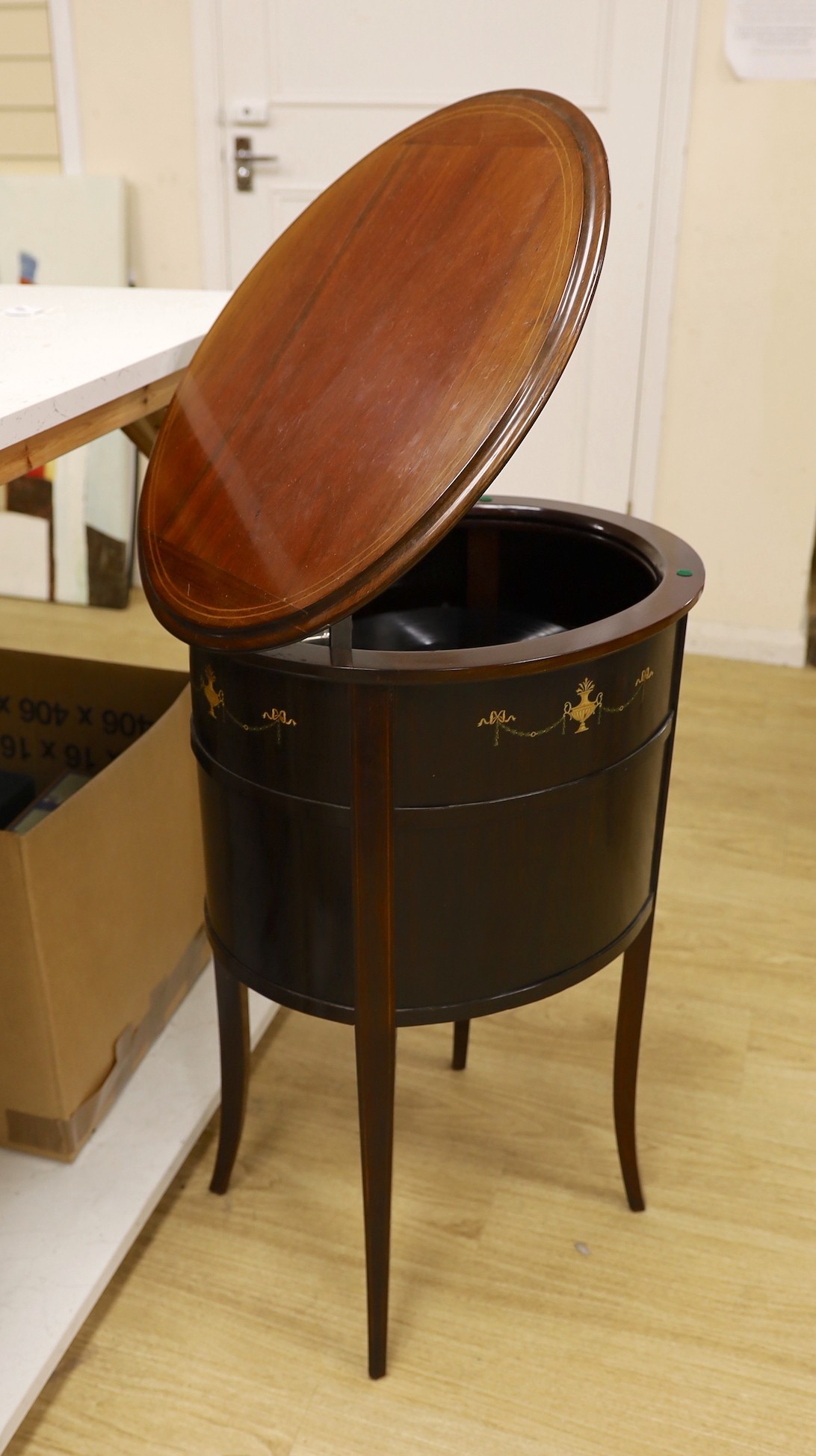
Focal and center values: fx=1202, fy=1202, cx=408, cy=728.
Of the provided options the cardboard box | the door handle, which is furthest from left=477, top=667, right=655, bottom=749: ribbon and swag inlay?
the door handle

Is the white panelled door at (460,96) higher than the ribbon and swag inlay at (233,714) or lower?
higher

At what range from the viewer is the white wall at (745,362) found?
2.78 m

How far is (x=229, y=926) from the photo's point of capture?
1239 millimetres

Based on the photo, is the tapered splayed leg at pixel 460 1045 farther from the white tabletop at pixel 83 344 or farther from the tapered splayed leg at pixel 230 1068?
the white tabletop at pixel 83 344

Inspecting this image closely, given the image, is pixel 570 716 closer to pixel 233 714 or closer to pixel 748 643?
pixel 233 714

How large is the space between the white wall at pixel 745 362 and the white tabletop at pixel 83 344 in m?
1.65

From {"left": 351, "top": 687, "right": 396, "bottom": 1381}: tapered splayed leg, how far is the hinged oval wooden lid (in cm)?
14

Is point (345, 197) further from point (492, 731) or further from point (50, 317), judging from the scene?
point (492, 731)

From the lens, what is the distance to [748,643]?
321 cm

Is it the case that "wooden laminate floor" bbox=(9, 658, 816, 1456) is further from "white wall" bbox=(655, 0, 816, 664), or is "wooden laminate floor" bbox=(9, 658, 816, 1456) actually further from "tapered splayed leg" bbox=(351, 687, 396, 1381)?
"white wall" bbox=(655, 0, 816, 664)

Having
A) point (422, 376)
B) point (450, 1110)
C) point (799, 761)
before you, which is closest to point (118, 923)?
point (450, 1110)

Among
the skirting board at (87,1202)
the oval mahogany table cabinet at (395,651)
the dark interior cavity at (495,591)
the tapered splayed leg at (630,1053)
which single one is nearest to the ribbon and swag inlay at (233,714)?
the oval mahogany table cabinet at (395,651)

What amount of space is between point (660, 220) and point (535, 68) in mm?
477

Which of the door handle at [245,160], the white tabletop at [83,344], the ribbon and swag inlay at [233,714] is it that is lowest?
the ribbon and swag inlay at [233,714]
